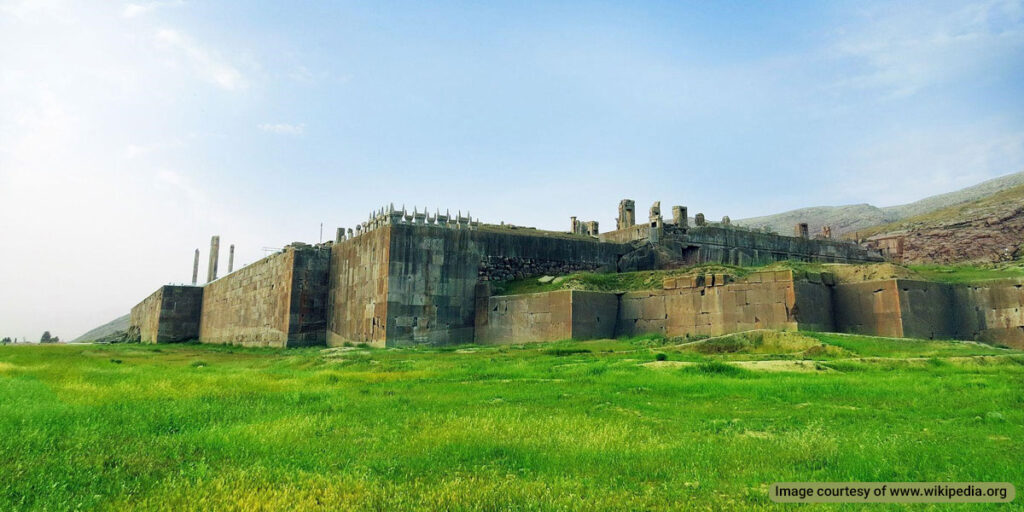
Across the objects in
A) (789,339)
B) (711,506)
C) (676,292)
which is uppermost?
(676,292)

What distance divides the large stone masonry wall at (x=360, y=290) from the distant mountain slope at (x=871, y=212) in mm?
78448

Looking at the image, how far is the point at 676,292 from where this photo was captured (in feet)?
74.2

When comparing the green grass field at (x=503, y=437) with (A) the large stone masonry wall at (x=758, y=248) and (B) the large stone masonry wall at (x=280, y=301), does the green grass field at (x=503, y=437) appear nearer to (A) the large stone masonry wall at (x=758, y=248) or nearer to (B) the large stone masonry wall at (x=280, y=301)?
(B) the large stone masonry wall at (x=280, y=301)

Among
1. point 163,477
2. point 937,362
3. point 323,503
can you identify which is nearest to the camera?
point 323,503

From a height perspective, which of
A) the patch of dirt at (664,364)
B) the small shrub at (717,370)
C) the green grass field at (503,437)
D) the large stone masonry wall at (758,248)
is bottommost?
the green grass field at (503,437)

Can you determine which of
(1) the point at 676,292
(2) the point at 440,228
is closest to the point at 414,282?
(2) the point at 440,228

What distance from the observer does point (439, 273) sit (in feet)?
90.6

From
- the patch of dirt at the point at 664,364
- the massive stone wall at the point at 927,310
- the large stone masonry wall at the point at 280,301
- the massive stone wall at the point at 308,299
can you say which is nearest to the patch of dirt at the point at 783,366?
the patch of dirt at the point at 664,364

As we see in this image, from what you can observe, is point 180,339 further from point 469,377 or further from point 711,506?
point 711,506

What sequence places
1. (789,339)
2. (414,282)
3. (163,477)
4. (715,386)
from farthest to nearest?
(414,282) < (789,339) < (715,386) < (163,477)

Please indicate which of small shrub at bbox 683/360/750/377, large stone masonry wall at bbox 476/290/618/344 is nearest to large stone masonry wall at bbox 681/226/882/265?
large stone masonry wall at bbox 476/290/618/344

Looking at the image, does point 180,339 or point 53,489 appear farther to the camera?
point 180,339

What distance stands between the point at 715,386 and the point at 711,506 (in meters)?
6.34

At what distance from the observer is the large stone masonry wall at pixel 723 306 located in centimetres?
1975
